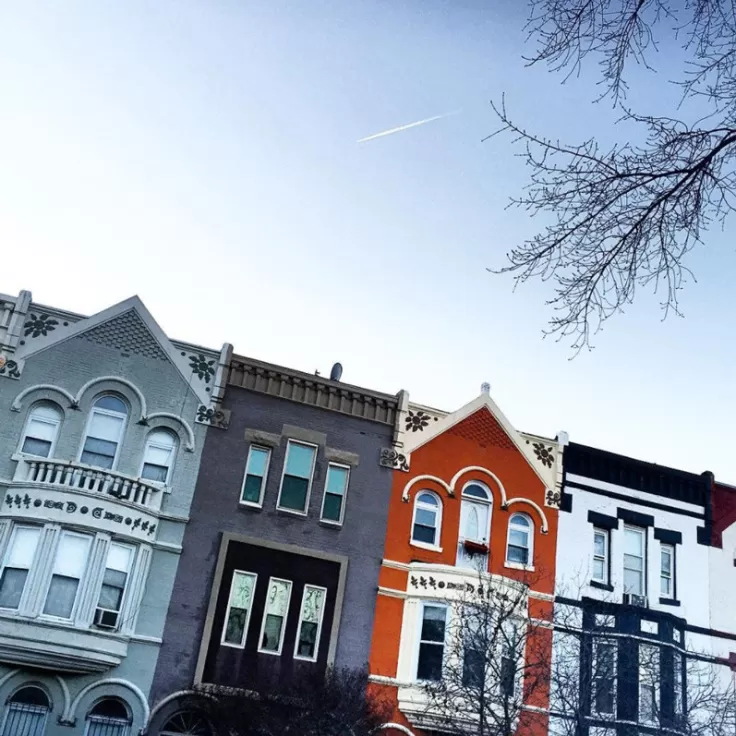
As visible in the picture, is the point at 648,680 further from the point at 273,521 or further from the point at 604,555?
the point at 273,521

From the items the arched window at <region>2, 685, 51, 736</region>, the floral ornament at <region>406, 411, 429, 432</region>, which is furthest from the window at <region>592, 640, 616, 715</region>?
the arched window at <region>2, 685, 51, 736</region>

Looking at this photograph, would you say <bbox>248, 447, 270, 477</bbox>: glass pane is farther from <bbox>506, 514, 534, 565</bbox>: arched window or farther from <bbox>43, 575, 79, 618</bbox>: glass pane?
<bbox>506, 514, 534, 565</bbox>: arched window

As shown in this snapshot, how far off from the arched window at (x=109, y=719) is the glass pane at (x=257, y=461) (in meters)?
6.34

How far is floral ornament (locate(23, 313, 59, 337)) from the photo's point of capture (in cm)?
2372

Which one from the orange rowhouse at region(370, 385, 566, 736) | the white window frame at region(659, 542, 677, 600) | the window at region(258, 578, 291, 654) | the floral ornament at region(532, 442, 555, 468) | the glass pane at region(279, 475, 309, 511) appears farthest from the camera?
the floral ornament at region(532, 442, 555, 468)

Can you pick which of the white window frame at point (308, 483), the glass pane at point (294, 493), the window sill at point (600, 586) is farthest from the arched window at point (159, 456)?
the window sill at point (600, 586)

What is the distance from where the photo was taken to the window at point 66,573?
21.5 m

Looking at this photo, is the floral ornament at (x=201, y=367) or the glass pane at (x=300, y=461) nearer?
the floral ornament at (x=201, y=367)

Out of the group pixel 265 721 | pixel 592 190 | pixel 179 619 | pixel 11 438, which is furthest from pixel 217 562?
pixel 592 190

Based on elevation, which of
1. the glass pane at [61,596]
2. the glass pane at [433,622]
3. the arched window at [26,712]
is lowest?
the arched window at [26,712]

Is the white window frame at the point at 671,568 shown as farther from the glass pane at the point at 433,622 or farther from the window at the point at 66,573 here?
the window at the point at 66,573

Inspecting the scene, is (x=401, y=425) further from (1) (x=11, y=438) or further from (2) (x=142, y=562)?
(1) (x=11, y=438)

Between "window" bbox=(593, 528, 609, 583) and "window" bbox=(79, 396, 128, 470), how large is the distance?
13.3 m

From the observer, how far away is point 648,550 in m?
27.2
